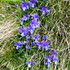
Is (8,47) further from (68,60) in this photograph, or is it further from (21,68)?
(68,60)

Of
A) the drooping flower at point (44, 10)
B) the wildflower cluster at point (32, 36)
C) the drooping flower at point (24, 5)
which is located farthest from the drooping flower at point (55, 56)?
the drooping flower at point (24, 5)

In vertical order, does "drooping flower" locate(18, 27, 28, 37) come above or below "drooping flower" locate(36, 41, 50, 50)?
above

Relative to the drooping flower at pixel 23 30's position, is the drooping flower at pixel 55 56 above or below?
below

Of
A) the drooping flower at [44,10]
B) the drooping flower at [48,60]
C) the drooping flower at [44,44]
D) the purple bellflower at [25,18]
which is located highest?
the drooping flower at [44,10]

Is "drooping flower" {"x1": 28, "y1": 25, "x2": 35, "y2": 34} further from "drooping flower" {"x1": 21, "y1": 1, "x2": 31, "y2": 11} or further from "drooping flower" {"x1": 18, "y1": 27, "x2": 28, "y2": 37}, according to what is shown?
"drooping flower" {"x1": 21, "y1": 1, "x2": 31, "y2": 11}

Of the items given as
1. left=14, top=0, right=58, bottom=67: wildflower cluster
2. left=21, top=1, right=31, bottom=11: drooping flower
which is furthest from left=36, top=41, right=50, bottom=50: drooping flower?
left=21, top=1, right=31, bottom=11: drooping flower

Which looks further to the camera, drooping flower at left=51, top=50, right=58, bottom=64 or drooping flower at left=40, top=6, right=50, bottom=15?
drooping flower at left=40, top=6, right=50, bottom=15

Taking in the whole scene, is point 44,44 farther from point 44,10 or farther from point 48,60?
point 44,10

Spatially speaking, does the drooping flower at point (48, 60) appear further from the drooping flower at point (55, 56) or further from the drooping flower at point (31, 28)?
the drooping flower at point (31, 28)

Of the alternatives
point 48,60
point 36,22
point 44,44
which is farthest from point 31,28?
point 48,60

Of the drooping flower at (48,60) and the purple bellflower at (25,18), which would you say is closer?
the drooping flower at (48,60)
